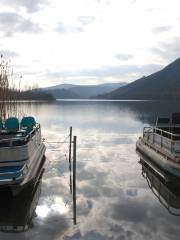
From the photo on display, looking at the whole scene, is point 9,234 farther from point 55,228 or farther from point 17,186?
point 17,186

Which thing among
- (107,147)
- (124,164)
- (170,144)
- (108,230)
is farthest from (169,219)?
(107,147)

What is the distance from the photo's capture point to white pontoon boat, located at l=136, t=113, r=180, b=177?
19.0 m

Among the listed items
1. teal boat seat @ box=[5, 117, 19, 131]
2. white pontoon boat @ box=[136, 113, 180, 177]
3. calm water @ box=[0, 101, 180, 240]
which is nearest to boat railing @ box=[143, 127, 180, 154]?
white pontoon boat @ box=[136, 113, 180, 177]

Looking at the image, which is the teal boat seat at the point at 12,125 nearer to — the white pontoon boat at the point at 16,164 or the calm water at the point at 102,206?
the calm water at the point at 102,206

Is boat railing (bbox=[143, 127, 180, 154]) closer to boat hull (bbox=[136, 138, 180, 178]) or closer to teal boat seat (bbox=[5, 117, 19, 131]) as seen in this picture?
boat hull (bbox=[136, 138, 180, 178])

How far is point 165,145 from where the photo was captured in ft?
67.8

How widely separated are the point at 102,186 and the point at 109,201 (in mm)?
2422

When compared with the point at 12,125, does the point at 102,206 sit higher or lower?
lower

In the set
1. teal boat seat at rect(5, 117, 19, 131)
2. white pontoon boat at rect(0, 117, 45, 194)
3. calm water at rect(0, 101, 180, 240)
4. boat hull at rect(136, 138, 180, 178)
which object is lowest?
calm water at rect(0, 101, 180, 240)

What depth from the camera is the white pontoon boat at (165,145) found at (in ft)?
62.2

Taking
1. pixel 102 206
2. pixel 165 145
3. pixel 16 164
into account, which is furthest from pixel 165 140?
pixel 16 164

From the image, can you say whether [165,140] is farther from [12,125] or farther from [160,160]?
[12,125]

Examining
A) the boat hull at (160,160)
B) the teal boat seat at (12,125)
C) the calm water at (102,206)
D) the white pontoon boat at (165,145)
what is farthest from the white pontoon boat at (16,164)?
the white pontoon boat at (165,145)

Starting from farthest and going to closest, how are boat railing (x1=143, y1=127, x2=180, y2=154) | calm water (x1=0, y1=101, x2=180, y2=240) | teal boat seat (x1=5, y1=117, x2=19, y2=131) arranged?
1. teal boat seat (x1=5, y1=117, x2=19, y2=131)
2. boat railing (x1=143, y1=127, x2=180, y2=154)
3. calm water (x1=0, y1=101, x2=180, y2=240)
